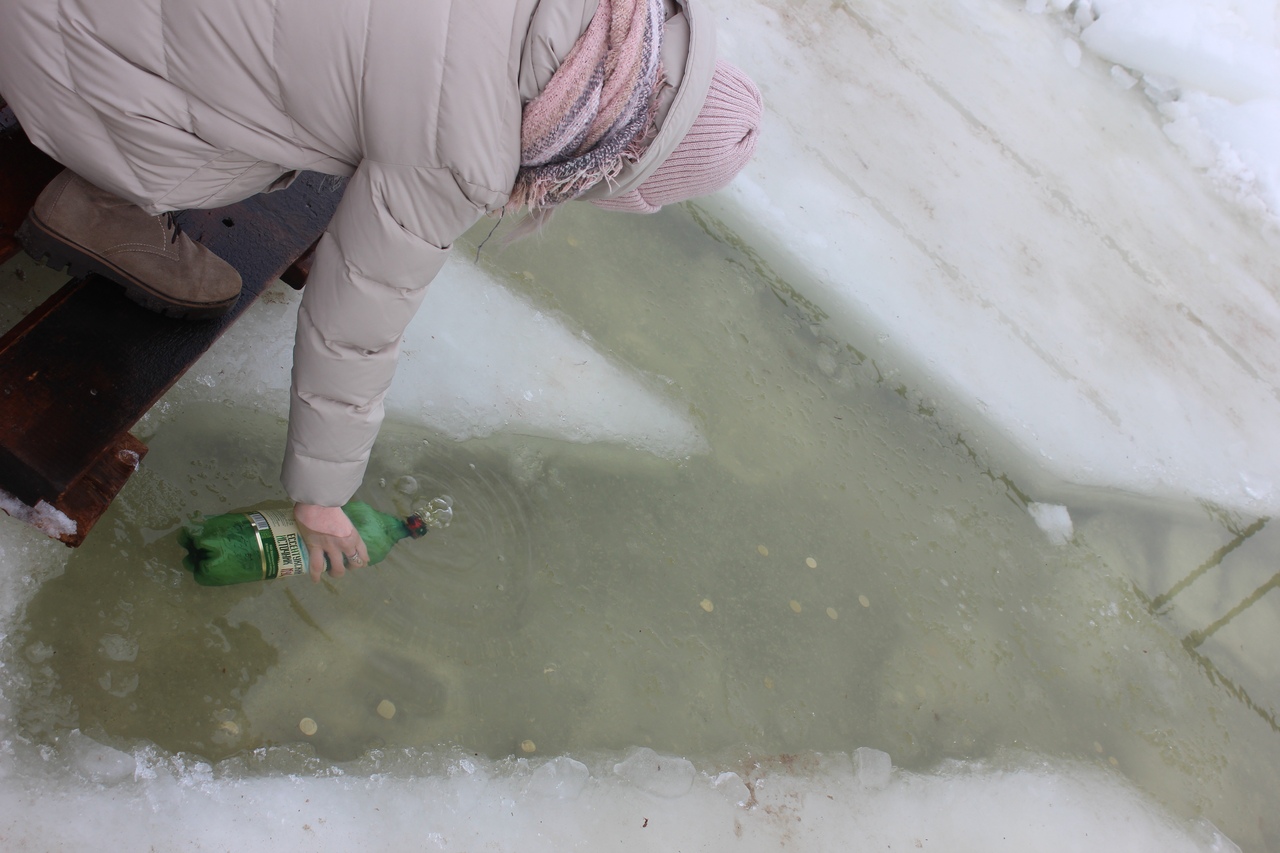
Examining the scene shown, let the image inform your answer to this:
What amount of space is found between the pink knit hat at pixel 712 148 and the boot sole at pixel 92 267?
76 cm

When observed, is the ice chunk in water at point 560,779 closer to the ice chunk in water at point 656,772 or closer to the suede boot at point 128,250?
the ice chunk in water at point 656,772

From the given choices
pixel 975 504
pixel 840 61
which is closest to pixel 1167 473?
pixel 975 504

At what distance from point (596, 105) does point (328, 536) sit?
0.88 m

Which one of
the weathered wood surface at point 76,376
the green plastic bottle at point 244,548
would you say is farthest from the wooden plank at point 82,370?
the green plastic bottle at point 244,548

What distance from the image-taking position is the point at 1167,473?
291 centimetres

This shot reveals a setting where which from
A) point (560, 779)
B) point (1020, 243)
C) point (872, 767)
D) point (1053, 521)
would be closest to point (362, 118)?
point (560, 779)

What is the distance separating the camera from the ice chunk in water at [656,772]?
6.00 feet

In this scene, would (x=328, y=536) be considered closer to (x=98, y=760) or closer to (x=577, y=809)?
(x=98, y=760)

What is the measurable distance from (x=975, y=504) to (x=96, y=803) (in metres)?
2.21

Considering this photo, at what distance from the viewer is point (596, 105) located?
115cm

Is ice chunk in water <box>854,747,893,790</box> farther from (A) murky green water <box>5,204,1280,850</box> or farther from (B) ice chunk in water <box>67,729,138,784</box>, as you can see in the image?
(B) ice chunk in water <box>67,729,138,784</box>

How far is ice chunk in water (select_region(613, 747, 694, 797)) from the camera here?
72.1 inches

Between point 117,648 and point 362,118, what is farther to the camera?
point 117,648

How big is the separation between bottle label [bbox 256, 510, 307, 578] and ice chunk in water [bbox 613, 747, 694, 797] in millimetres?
760
